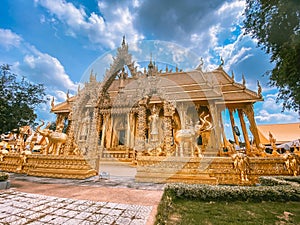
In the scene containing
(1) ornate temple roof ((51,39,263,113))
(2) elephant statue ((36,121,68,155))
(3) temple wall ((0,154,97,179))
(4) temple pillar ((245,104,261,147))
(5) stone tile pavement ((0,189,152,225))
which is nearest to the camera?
(5) stone tile pavement ((0,189,152,225))

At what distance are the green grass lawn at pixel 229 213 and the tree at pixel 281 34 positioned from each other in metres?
3.18

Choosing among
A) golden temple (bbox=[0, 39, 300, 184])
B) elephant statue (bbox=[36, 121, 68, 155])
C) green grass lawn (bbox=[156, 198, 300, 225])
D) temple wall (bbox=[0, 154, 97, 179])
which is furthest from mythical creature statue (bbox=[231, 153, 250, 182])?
elephant statue (bbox=[36, 121, 68, 155])

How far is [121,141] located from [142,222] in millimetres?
12450

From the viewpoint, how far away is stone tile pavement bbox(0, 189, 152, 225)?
6.91 ft

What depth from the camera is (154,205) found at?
9.30 ft

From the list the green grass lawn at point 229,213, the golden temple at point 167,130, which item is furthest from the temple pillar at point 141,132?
the green grass lawn at point 229,213

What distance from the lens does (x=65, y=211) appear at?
8.08 ft

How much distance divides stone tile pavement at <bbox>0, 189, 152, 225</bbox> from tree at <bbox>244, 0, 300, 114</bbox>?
528 cm

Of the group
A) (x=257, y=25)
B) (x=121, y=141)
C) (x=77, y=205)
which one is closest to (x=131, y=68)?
(x=121, y=141)

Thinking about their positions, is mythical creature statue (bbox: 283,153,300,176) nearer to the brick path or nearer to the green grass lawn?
the green grass lawn

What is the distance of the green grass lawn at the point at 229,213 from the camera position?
2.19 m

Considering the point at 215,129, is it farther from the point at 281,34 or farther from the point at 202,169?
the point at 281,34

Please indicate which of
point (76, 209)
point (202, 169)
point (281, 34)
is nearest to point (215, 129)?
point (202, 169)

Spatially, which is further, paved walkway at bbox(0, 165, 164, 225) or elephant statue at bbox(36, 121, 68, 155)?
elephant statue at bbox(36, 121, 68, 155)
